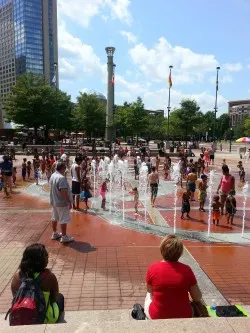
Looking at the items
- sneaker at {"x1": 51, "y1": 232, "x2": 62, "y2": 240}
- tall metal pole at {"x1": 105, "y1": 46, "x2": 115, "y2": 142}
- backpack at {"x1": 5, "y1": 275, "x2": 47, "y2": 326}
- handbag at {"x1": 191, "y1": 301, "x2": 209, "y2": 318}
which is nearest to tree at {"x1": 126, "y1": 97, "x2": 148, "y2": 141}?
tall metal pole at {"x1": 105, "y1": 46, "x2": 115, "y2": 142}

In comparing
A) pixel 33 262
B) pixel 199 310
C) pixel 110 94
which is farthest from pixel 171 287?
pixel 110 94

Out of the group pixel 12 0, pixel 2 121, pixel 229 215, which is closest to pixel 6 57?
pixel 12 0

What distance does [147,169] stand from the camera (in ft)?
61.5

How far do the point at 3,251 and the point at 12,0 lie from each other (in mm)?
142424

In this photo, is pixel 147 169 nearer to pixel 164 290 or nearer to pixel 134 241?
pixel 134 241

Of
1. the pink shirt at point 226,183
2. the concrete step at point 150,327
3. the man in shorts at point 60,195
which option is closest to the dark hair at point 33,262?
the concrete step at point 150,327

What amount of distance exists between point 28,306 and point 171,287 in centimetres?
131

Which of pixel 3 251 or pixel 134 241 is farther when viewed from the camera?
pixel 134 241

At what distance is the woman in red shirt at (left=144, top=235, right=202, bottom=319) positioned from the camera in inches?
130

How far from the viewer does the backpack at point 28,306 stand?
10.2 ft

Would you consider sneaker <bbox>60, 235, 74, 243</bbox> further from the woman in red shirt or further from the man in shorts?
the woman in red shirt

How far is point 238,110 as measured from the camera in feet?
568

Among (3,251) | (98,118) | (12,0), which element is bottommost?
(3,251)

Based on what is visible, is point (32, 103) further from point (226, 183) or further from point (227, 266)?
point (227, 266)
